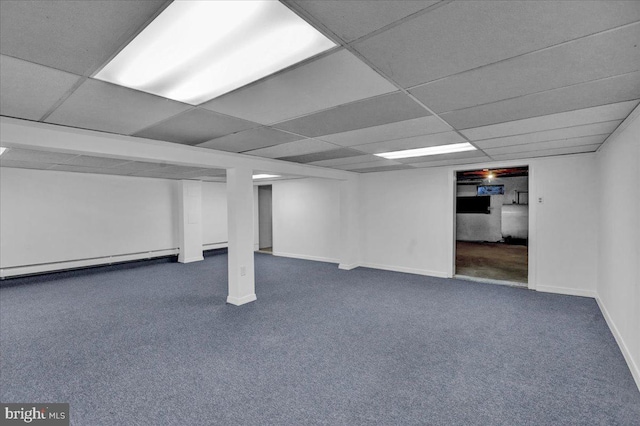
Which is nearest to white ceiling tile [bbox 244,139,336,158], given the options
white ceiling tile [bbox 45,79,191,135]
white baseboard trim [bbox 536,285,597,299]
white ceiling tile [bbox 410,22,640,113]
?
white ceiling tile [bbox 45,79,191,135]

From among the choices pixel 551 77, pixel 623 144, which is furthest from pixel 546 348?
pixel 551 77

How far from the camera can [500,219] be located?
11.6 meters

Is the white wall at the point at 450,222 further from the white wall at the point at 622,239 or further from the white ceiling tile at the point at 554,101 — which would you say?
the white ceiling tile at the point at 554,101

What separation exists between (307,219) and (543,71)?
6.62 meters

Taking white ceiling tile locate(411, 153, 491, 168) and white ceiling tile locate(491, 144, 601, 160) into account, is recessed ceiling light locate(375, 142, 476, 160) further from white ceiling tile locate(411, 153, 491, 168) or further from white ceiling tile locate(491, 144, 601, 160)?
white ceiling tile locate(491, 144, 601, 160)

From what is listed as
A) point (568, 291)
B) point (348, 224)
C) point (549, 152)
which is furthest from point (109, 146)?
point (568, 291)

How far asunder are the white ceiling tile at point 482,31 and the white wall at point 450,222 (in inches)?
171

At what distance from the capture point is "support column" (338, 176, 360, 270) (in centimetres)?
682

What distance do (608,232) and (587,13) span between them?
3642mm

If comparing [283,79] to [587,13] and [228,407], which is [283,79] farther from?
[228,407]

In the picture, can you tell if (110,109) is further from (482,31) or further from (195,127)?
(482,31)

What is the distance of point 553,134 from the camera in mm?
3379

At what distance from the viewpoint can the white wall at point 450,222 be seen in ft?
15.3

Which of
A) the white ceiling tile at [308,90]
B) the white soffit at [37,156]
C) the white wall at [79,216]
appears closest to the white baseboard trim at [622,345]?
the white ceiling tile at [308,90]
